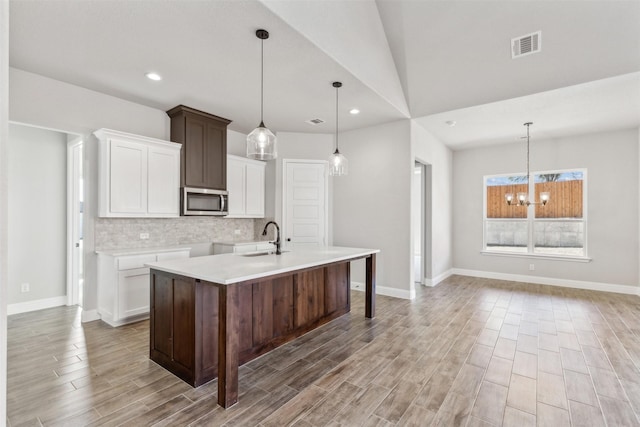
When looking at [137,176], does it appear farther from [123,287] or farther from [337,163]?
[337,163]

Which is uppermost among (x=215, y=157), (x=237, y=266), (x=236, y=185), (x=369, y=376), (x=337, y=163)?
(x=215, y=157)

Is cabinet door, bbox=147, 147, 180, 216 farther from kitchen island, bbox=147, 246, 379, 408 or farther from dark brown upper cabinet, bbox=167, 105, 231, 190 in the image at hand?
kitchen island, bbox=147, 246, 379, 408

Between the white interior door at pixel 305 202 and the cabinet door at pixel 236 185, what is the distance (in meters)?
0.76

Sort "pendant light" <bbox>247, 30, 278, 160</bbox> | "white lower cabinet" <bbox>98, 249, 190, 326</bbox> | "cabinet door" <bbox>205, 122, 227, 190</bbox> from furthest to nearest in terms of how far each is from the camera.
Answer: "cabinet door" <bbox>205, 122, 227, 190</bbox>, "white lower cabinet" <bbox>98, 249, 190, 326</bbox>, "pendant light" <bbox>247, 30, 278, 160</bbox>

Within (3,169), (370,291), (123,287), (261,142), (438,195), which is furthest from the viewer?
(438,195)

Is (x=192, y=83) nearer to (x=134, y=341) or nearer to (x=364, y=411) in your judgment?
(x=134, y=341)

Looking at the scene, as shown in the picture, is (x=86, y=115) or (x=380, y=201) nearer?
(x=86, y=115)

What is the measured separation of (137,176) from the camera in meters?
4.03

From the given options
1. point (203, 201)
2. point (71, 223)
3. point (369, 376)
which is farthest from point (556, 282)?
point (71, 223)

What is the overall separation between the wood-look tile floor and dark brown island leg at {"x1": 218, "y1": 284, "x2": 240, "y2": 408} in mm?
93

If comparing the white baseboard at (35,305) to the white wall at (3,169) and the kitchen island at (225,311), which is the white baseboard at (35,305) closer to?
the kitchen island at (225,311)

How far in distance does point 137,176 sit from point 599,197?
7.69 metres

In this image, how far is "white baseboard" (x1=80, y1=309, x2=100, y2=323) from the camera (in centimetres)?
380

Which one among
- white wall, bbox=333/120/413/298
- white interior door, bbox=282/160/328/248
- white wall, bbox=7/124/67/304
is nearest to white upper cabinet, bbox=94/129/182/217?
white wall, bbox=7/124/67/304
